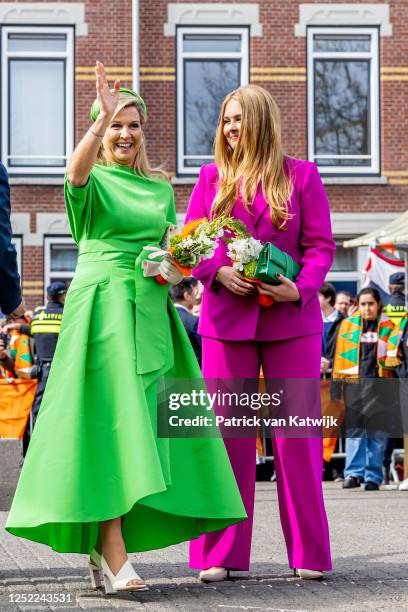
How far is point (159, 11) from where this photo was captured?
21.9 m

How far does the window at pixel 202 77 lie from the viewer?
22.1 m

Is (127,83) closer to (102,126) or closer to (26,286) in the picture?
(26,286)

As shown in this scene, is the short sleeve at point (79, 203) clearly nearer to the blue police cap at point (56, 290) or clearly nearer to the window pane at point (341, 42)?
the blue police cap at point (56, 290)

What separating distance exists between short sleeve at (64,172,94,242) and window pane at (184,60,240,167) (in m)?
16.6

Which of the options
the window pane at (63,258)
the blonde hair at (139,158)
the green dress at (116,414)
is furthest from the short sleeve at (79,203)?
the window pane at (63,258)

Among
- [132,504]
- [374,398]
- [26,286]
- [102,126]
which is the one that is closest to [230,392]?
[132,504]

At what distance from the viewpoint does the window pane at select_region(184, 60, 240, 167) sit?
22.2 meters

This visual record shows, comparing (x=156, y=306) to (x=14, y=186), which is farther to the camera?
(x=14, y=186)

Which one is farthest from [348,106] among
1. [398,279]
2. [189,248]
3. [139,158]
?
[189,248]

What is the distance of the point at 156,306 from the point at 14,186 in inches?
649

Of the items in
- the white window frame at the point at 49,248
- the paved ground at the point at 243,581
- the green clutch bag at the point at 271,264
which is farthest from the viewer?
the white window frame at the point at 49,248

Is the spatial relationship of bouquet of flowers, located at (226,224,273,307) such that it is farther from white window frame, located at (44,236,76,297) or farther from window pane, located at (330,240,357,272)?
window pane, located at (330,240,357,272)

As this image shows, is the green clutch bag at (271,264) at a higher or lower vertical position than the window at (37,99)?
lower

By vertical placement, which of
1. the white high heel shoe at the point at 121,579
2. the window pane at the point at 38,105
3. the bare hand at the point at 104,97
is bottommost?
the white high heel shoe at the point at 121,579
